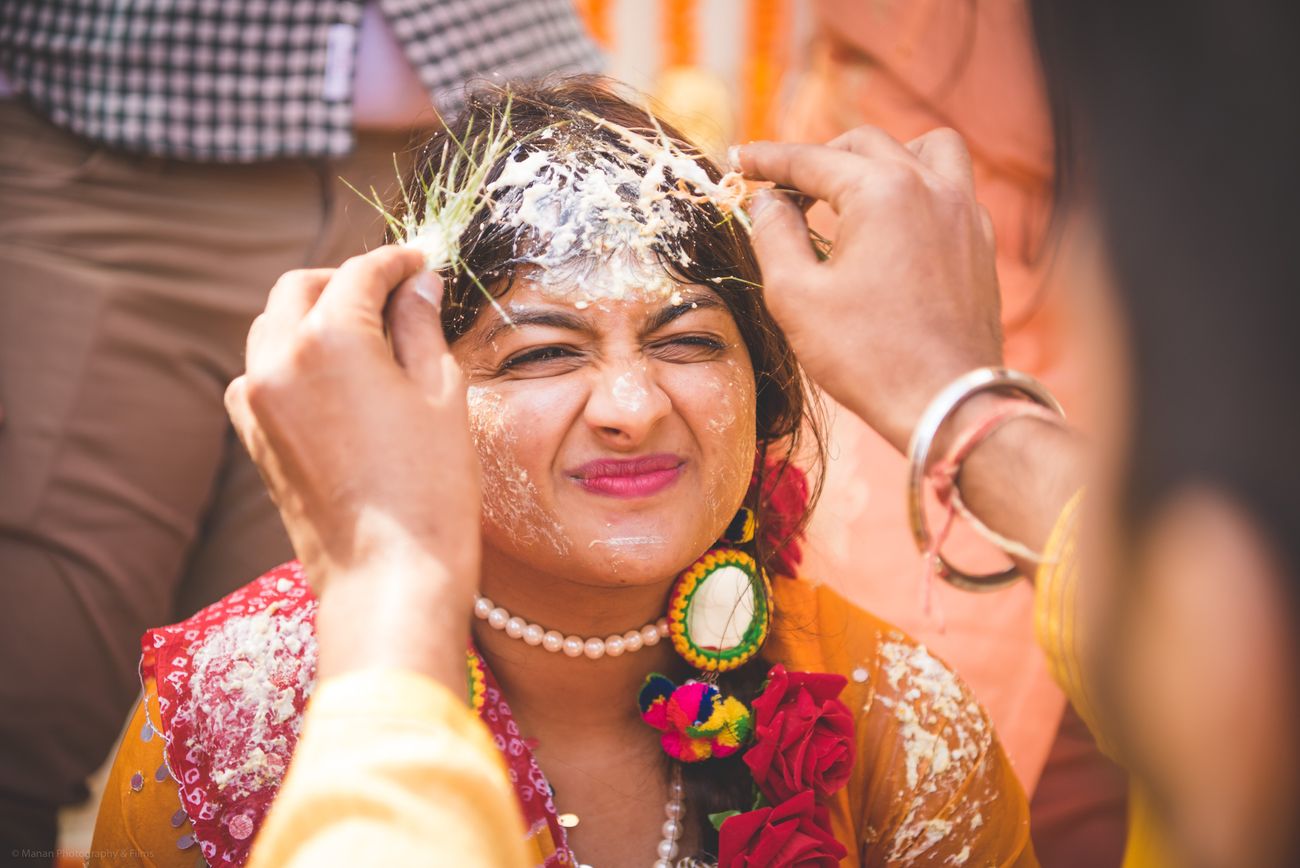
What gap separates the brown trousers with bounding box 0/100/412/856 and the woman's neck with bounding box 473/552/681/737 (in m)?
0.96

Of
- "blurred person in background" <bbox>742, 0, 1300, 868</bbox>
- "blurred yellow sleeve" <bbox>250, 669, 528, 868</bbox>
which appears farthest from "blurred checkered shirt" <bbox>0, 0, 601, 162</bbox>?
"blurred person in background" <bbox>742, 0, 1300, 868</bbox>

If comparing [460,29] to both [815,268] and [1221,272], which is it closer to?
[815,268]

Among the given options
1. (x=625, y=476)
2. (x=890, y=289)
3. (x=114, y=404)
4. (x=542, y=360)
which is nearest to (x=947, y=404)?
(x=890, y=289)

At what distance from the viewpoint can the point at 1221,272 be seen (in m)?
0.76

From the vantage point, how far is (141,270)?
275 centimetres

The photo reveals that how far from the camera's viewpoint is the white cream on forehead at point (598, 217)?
202cm

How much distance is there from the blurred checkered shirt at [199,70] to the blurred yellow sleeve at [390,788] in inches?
72.5

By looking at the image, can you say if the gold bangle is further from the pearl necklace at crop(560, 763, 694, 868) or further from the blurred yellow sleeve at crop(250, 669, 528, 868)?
the pearl necklace at crop(560, 763, 694, 868)

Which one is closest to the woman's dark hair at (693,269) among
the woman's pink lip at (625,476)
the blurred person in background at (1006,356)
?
the woman's pink lip at (625,476)

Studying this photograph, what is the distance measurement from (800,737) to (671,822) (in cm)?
28

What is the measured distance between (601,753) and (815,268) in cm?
109

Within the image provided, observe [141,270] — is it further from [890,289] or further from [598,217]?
[890,289]

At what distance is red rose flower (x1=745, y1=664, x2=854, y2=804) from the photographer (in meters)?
2.00

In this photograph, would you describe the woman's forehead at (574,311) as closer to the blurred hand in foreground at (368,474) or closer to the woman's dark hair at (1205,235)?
the blurred hand in foreground at (368,474)
